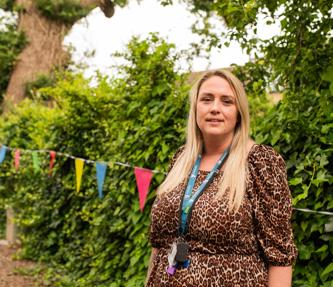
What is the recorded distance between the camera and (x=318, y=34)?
10.8 feet

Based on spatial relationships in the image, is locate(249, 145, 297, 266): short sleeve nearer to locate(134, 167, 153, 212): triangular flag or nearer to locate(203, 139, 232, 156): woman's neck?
locate(203, 139, 232, 156): woman's neck

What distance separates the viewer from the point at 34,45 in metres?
14.5

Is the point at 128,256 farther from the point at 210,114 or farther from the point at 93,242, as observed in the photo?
the point at 210,114

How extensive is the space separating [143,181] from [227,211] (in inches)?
82.8

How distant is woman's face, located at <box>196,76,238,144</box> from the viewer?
2.11 meters

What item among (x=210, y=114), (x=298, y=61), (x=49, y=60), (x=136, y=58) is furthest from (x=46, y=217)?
(x=49, y=60)

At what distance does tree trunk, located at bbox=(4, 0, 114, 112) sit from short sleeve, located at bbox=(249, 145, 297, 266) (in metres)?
12.8

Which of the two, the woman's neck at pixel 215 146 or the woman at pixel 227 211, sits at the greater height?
the woman's neck at pixel 215 146

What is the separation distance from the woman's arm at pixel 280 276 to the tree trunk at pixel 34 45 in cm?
1288

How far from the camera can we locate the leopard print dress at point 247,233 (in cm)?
196

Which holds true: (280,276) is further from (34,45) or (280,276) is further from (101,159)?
(34,45)

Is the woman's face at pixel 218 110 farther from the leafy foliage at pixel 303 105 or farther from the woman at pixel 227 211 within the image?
the leafy foliage at pixel 303 105

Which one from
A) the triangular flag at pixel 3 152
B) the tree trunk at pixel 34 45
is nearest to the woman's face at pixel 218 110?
the triangular flag at pixel 3 152

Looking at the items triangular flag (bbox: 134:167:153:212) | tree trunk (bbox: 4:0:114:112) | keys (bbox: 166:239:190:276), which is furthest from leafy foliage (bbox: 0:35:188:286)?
tree trunk (bbox: 4:0:114:112)
